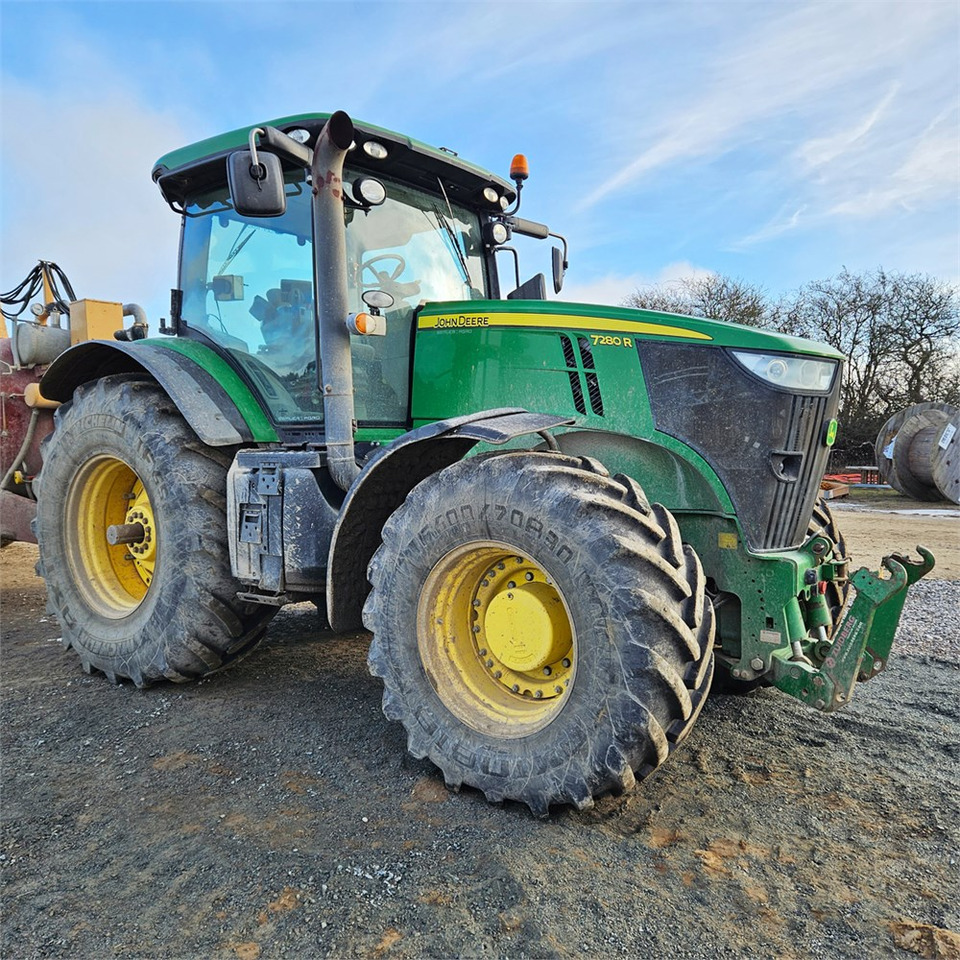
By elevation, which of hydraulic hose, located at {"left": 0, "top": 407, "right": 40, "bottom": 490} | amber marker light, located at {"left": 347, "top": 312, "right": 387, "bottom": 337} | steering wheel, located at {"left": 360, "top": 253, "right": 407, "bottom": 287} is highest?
steering wheel, located at {"left": 360, "top": 253, "right": 407, "bottom": 287}

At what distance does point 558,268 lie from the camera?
461 cm

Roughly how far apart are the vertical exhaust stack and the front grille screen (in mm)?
1429

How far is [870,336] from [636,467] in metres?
22.6

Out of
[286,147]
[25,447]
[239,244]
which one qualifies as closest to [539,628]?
[286,147]

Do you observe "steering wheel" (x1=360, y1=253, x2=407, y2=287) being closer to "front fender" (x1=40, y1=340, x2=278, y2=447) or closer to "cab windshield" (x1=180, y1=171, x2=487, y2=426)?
"cab windshield" (x1=180, y1=171, x2=487, y2=426)

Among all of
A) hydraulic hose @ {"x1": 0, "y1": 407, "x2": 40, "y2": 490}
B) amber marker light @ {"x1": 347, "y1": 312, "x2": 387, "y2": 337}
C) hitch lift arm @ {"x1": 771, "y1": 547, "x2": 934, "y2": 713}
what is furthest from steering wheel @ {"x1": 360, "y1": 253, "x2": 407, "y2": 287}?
hydraulic hose @ {"x1": 0, "y1": 407, "x2": 40, "y2": 490}

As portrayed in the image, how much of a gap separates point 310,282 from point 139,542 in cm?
182

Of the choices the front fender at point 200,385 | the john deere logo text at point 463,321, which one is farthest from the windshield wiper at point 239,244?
the john deere logo text at point 463,321

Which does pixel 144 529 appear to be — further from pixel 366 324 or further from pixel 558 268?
pixel 558 268

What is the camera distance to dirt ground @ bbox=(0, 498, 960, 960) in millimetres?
1990

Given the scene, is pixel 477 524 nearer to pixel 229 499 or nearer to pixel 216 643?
pixel 229 499

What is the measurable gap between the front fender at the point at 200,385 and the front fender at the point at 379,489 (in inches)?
34.2

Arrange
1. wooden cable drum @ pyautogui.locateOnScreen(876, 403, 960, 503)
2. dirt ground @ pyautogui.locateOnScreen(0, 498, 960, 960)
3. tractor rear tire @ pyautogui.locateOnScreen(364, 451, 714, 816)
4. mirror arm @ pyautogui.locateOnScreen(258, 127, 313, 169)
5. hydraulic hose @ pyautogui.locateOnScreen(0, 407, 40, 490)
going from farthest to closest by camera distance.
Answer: wooden cable drum @ pyautogui.locateOnScreen(876, 403, 960, 503) → hydraulic hose @ pyautogui.locateOnScreen(0, 407, 40, 490) → mirror arm @ pyautogui.locateOnScreen(258, 127, 313, 169) → tractor rear tire @ pyautogui.locateOnScreen(364, 451, 714, 816) → dirt ground @ pyautogui.locateOnScreen(0, 498, 960, 960)

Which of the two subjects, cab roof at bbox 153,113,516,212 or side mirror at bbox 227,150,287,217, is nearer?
side mirror at bbox 227,150,287,217
